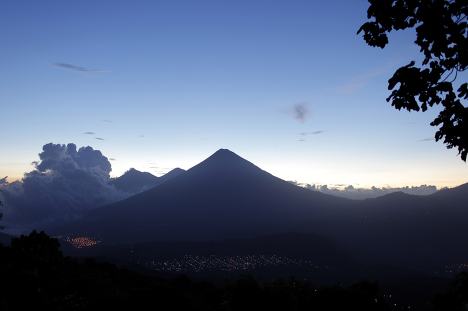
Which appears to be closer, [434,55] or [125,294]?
[434,55]

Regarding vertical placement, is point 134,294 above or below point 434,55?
below

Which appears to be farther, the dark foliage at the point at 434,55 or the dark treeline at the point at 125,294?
the dark treeline at the point at 125,294

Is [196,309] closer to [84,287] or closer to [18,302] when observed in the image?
[84,287]

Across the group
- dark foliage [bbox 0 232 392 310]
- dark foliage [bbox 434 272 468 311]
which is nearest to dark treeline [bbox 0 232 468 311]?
dark foliage [bbox 0 232 392 310]

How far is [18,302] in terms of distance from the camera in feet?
124

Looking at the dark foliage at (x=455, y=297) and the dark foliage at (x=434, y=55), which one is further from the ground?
the dark foliage at (x=434, y=55)

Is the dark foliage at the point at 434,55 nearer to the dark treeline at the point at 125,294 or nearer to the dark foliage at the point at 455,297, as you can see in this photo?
the dark foliage at the point at 455,297

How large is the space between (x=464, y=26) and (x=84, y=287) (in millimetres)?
64210

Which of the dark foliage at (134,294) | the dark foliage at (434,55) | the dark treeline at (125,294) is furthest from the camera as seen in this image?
the dark foliage at (134,294)

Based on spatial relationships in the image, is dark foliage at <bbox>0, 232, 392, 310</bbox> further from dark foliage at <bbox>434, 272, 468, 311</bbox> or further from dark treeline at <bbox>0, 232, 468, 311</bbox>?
dark foliage at <bbox>434, 272, 468, 311</bbox>

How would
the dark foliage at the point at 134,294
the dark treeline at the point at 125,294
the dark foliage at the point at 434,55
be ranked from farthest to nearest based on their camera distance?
the dark foliage at the point at 134,294 → the dark treeline at the point at 125,294 → the dark foliage at the point at 434,55

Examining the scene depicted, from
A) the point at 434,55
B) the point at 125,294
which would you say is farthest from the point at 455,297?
the point at 125,294

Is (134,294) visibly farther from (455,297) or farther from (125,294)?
(455,297)

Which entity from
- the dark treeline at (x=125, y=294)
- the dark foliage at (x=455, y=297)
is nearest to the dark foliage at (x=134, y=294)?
the dark treeline at (x=125, y=294)
